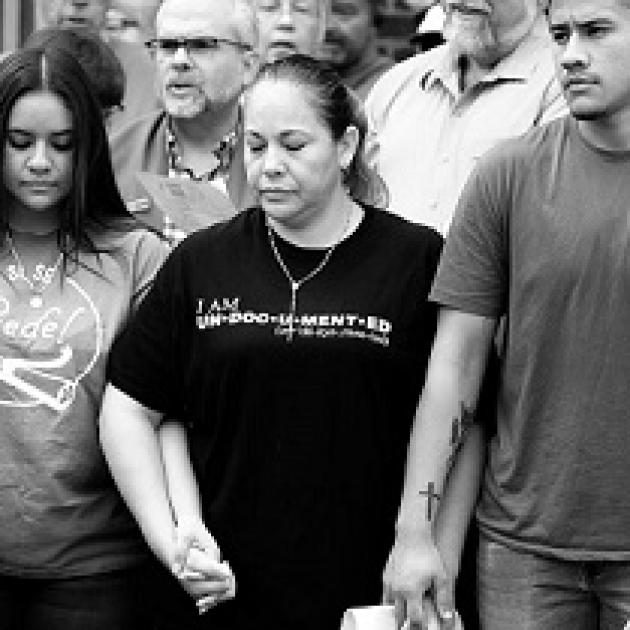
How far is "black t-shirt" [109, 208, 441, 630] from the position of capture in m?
3.69

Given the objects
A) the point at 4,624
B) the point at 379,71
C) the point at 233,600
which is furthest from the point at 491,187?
the point at 379,71

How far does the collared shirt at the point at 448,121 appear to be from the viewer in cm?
484

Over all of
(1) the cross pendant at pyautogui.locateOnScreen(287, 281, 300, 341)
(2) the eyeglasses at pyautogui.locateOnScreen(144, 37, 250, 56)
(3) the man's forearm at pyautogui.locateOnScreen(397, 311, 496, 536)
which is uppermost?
(2) the eyeglasses at pyautogui.locateOnScreen(144, 37, 250, 56)

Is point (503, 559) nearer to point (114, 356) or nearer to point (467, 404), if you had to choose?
point (467, 404)

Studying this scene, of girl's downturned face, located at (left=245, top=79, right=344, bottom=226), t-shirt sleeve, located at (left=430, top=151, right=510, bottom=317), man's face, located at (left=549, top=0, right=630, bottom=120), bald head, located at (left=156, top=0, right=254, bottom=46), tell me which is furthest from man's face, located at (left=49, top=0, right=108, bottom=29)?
man's face, located at (left=549, top=0, right=630, bottom=120)

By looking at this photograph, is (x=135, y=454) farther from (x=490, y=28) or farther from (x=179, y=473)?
(x=490, y=28)

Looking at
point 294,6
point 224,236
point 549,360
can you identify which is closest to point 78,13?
point 294,6

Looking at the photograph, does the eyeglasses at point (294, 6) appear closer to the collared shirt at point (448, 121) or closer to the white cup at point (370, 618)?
the collared shirt at point (448, 121)

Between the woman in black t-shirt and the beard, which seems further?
the beard

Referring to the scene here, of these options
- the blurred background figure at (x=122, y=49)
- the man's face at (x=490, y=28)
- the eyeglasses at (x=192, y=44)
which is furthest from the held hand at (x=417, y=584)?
the blurred background figure at (x=122, y=49)

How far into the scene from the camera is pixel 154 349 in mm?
3824

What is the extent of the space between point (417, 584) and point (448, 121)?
177 centimetres

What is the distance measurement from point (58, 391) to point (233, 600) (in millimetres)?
597

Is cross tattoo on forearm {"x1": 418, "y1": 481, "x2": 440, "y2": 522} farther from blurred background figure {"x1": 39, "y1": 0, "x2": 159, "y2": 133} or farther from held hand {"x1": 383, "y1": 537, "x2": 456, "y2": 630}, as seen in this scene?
blurred background figure {"x1": 39, "y1": 0, "x2": 159, "y2": 133}
